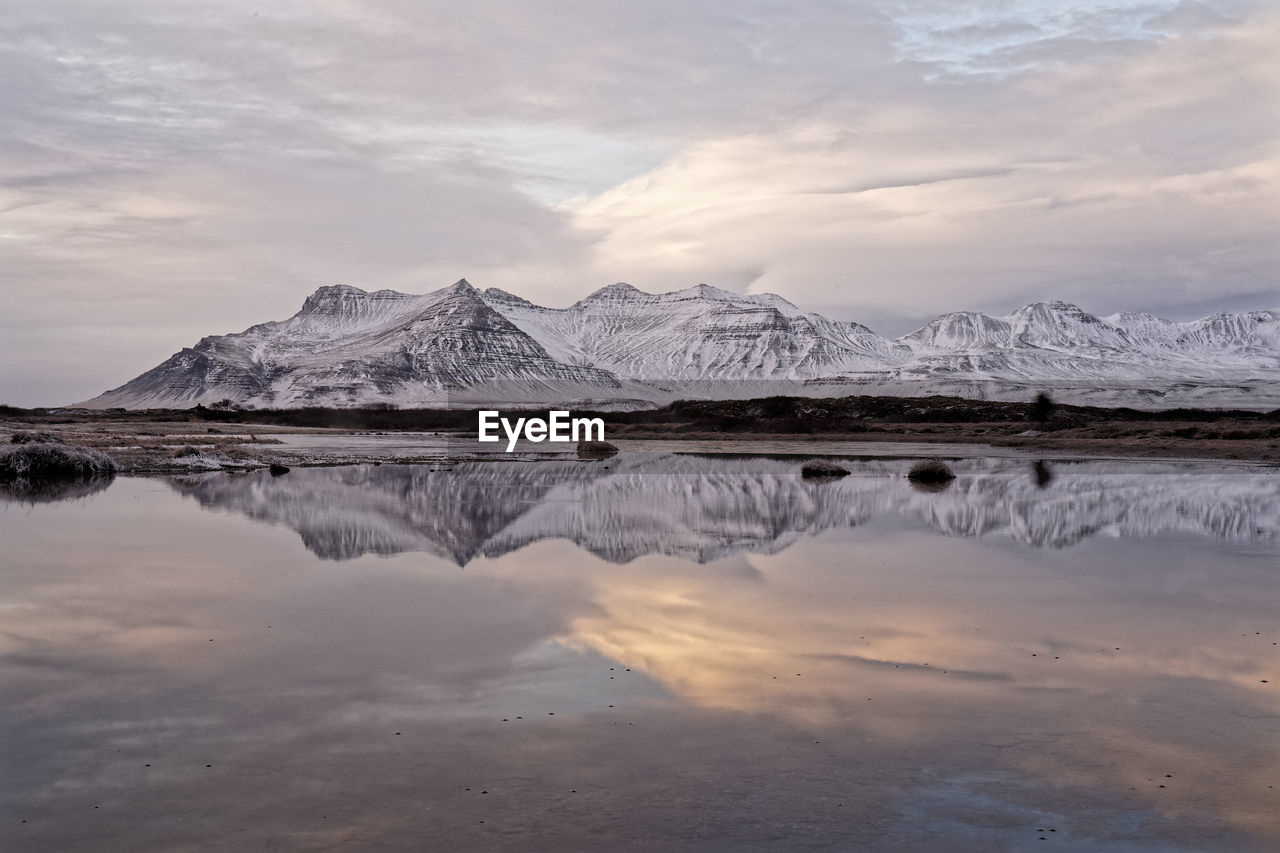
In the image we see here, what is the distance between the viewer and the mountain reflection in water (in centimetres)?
→ 2177

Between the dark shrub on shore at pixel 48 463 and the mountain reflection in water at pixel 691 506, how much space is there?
3718 mm

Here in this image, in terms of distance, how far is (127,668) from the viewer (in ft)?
35.7

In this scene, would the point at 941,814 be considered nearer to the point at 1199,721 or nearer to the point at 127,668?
the point at 1199,721

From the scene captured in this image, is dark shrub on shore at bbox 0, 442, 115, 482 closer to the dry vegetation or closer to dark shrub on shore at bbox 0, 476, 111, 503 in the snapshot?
→ dark shrub on shore at bbox 0, 476, 111, 503

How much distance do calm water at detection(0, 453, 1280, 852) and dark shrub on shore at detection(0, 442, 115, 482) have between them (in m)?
16.5

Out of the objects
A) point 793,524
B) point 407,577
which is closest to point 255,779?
point 407,577

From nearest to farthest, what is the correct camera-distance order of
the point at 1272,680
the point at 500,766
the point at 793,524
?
the point at 500,766 → the point at 1272,680 → the point at 793,524

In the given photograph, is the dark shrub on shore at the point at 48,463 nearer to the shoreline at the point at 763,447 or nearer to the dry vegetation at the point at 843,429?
the shoreline at the point at 763,447

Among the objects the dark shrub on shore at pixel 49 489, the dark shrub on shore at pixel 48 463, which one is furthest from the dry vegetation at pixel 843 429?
the dark shrub on shore at pixel 49 489

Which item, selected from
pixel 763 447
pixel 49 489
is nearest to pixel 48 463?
pixel 49 489

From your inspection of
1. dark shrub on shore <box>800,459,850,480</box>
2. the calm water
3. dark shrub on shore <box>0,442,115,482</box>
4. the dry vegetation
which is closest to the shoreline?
the dry vegetation

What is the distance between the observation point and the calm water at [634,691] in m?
7.19

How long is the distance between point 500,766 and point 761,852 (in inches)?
88.7

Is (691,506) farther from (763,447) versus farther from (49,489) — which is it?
(763,447)
